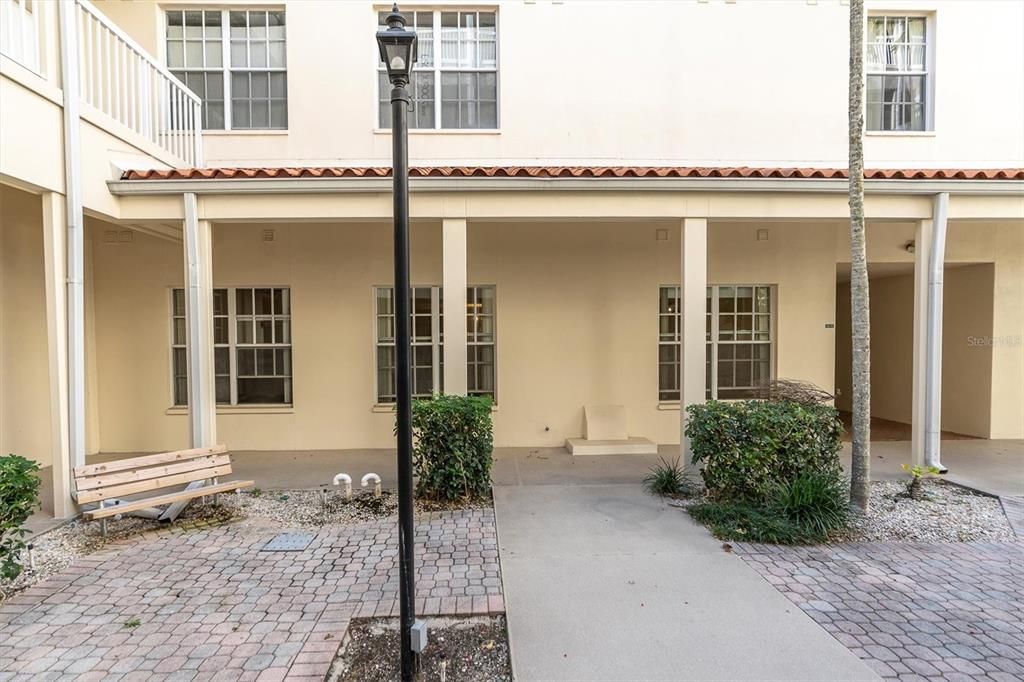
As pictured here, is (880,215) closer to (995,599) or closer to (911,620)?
(995,599)

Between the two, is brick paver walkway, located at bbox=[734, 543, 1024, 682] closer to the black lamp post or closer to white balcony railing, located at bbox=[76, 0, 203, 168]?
the black lamp post

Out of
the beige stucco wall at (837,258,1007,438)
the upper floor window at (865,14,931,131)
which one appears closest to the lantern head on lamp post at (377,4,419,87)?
the upper floor window at (865,14,931,131)

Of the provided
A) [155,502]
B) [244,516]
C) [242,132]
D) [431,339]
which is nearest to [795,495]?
[431,339]

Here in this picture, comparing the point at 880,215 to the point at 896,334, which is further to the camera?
the point at 896,334

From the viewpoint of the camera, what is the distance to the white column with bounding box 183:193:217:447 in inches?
234

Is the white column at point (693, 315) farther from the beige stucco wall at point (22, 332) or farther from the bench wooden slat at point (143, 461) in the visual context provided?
the beige stucco wall at point (22, 332)

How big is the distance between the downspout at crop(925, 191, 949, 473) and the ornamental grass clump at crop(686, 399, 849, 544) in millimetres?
1824

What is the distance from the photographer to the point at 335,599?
146 inches

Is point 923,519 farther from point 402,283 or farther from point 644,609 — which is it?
point 402,283

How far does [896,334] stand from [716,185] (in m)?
6.86

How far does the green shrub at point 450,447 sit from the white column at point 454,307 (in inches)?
20.2

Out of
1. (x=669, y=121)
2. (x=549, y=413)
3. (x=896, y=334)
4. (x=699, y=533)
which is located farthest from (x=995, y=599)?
(x=896, y=334)

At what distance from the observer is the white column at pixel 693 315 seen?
20.1 ft
